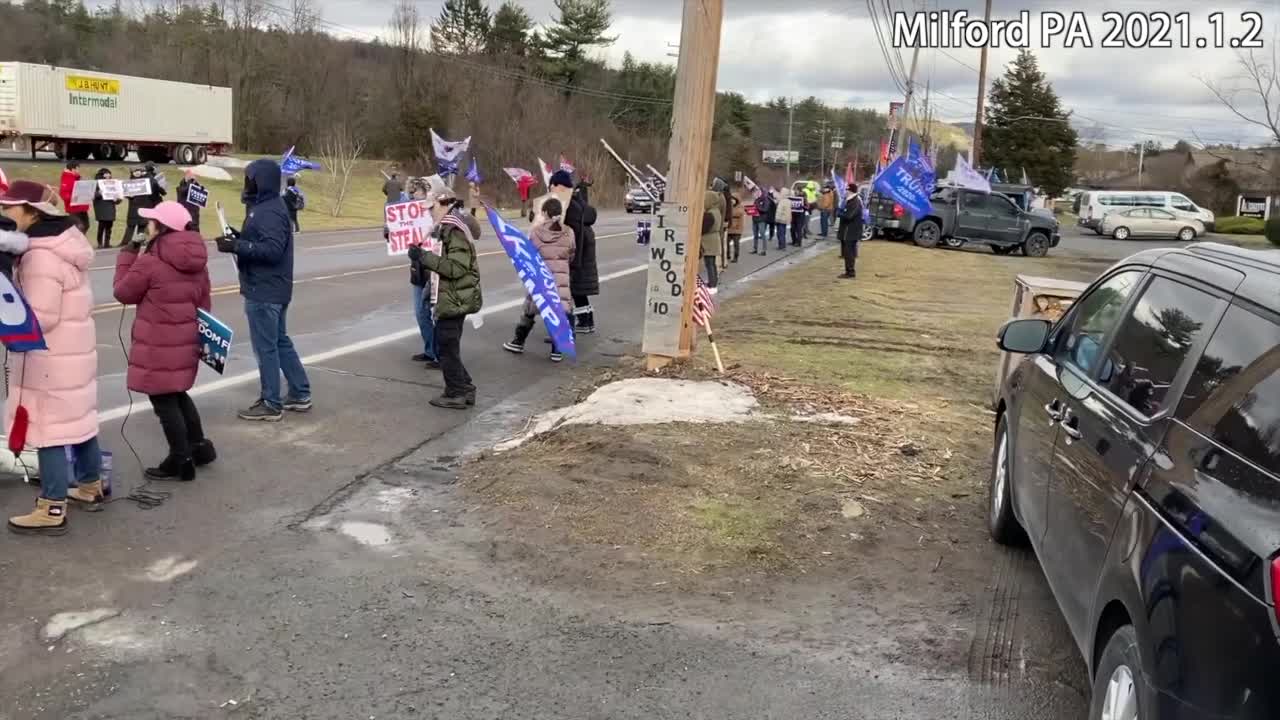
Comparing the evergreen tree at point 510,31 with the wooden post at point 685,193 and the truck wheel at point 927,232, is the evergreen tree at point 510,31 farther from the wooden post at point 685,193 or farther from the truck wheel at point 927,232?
the wooden post at point 685,193

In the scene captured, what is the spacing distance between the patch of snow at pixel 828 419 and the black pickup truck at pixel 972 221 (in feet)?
82.2

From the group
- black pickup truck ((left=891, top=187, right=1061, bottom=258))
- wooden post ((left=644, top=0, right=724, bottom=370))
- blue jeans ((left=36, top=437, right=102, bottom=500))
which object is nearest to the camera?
blue jeans ((left=36, top=437, right=102, bottom=500))

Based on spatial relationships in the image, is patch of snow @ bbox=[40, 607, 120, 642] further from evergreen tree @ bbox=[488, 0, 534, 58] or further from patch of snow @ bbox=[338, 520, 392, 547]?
evergreen tree @ bbox=[488, 0, 534, 58]

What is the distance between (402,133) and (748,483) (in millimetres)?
60938

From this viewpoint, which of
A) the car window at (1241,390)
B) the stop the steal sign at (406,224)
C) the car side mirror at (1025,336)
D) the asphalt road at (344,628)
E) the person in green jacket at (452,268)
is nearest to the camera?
the car window at (1241,390)

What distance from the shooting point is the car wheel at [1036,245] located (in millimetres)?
32469

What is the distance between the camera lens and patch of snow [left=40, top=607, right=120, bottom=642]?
14.1ft

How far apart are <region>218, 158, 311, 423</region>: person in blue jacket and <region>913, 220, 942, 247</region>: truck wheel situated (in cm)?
2667

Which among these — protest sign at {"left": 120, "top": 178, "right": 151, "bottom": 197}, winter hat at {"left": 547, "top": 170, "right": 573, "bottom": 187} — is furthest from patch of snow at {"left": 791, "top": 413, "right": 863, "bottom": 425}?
protest sign at {"left": 120, "top": 178, "right": 151, "bottom": 197}

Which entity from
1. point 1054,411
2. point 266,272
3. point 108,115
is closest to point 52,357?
point 266,272

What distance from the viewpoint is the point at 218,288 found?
1461 cm

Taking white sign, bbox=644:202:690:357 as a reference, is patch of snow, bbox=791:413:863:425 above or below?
below

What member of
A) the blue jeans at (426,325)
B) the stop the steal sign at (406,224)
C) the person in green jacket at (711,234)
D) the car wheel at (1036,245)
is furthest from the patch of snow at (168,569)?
the car wheel at (1036,245)

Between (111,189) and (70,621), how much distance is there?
1911 centimetres
